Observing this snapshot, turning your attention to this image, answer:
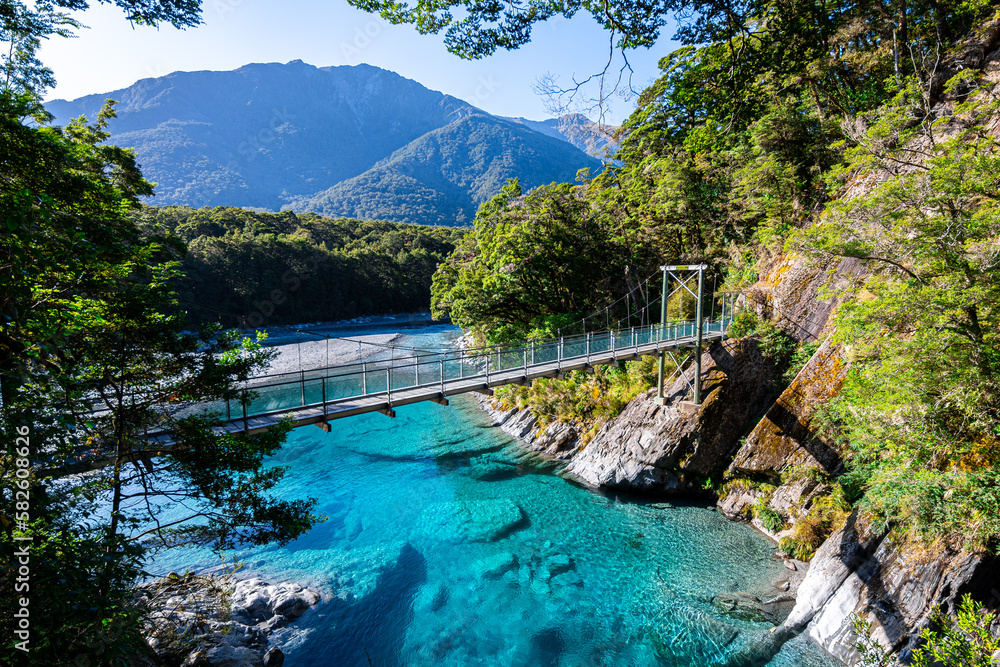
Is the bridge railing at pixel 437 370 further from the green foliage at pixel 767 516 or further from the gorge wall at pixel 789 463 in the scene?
the green foliage at pixel 767 516

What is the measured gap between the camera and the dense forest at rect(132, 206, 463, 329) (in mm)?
33125

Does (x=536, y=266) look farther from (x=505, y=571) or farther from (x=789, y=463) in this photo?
(x=505, y=571)

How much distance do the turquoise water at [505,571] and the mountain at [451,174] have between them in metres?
94.1

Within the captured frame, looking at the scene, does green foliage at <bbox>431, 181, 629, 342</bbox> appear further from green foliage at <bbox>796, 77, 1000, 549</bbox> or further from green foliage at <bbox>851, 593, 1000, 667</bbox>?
green foliage at <bbox>851, 593, 1000, 667</bbox>

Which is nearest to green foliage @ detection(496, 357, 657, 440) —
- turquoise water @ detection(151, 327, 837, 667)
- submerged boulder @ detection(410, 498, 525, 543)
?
turquoise water @ detection(151, 327, 837, 667)

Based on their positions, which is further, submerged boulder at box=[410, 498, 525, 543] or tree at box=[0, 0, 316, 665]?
submerged boulder at box=[410, 498, 525, 543]

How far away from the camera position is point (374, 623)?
6.39 metres

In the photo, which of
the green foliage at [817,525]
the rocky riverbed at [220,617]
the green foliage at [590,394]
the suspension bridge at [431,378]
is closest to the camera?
the rocky riverbed at [220,617]

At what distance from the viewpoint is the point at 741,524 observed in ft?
26.9

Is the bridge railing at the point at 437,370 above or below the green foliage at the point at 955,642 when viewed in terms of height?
above

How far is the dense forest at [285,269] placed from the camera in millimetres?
33125

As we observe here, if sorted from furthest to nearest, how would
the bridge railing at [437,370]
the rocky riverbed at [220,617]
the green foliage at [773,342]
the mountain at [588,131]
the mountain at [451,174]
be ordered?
the mountain at [451,174] < the green foliage at [773,342] < the bridge railing at [437,370] < the rocky riverbed at [220,617] < the mountain at [588,131]

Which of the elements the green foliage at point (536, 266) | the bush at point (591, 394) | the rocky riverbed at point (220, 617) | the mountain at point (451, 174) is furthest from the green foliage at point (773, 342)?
the mountain at point (451, 174)

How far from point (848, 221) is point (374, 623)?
9281 millimetres
